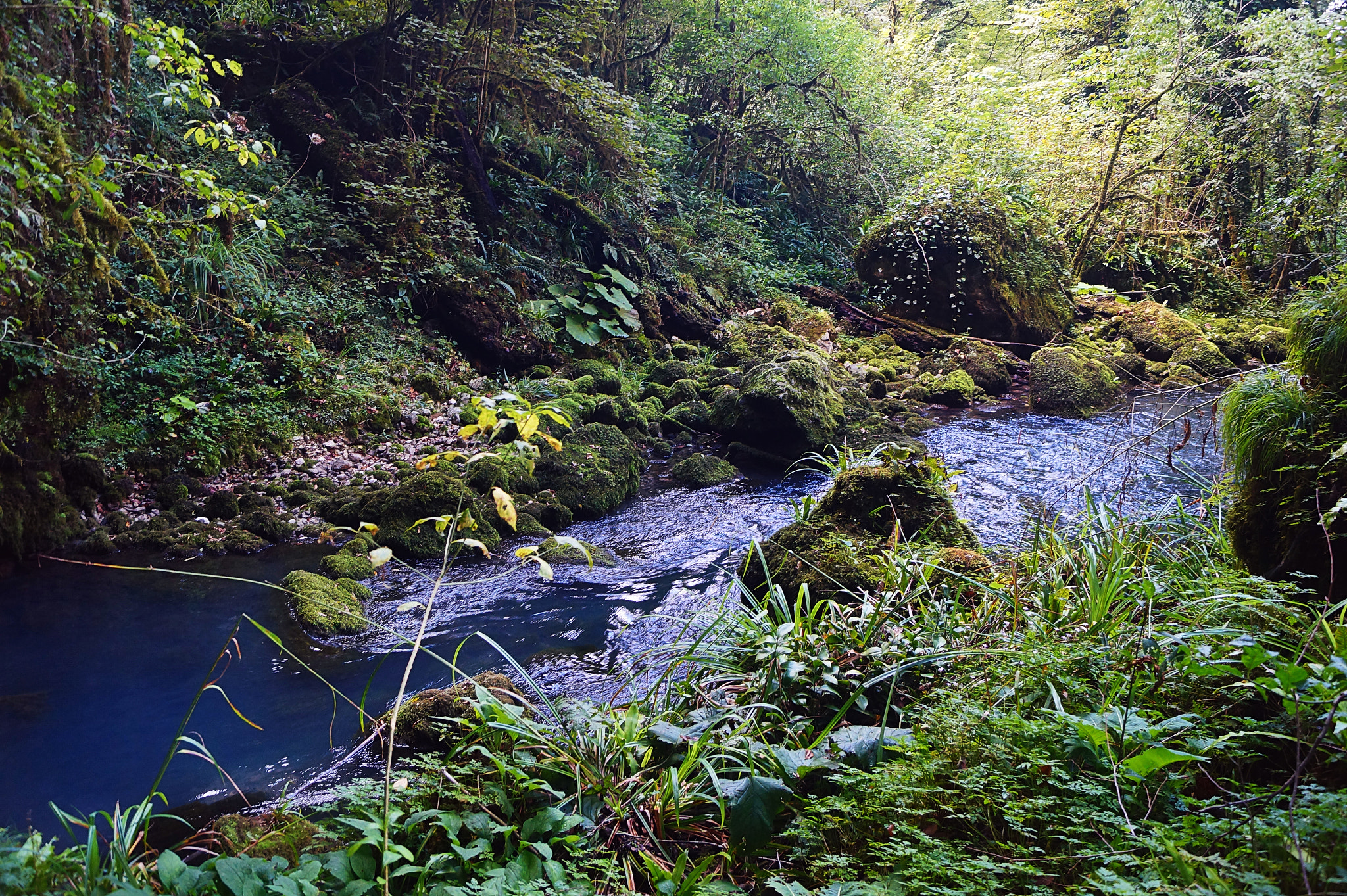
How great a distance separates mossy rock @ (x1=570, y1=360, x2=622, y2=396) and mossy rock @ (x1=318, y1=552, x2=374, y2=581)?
4.56 metres

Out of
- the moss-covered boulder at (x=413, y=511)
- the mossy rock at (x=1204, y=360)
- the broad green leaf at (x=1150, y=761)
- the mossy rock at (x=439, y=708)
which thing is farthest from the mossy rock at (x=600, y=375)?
Answer: the mossy rock at (x=1204, y=360)

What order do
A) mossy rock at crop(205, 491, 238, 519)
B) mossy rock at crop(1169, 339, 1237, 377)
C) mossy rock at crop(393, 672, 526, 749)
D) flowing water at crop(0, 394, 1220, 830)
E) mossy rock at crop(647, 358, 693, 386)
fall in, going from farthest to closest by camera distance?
mossy rock at crop(1169, 339, 1237, 377) < mossy rock at crop(647, 358, 693, 386) < mossy rock at crop(205, 491, 238, 519) < flowing water at crop(0, 394, 1220, 830) < mossy rock at crop(393, 672, 526, 749)

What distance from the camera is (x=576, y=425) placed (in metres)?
8.07

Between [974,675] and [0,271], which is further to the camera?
[0,271]

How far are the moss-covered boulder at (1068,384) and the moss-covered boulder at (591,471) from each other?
6426mm

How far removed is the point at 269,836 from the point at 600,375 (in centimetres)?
780

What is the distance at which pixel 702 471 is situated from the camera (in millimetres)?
7875

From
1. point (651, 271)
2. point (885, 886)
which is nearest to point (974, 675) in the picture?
point (885, 886)

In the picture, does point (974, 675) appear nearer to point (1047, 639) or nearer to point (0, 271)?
point (1047, 639)

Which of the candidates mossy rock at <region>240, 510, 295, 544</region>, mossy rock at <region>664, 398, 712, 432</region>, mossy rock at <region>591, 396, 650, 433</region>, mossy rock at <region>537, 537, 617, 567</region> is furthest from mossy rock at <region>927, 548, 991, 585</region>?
mossy rock at <region>664, 398, 712, 432</region>

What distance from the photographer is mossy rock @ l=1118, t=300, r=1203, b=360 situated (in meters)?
11.9

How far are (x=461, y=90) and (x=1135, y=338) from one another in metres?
12.2

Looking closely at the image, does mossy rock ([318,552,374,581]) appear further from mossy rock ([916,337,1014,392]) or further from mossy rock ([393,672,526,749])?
mossy rock ([916,337,1014,392])

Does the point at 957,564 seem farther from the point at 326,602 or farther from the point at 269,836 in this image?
the point at 326,602
